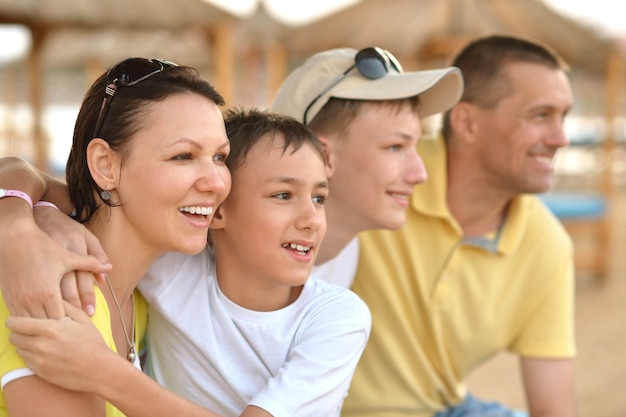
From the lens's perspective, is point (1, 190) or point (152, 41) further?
point (152, 41)

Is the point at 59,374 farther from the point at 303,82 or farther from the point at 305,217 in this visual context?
the point at 303,82

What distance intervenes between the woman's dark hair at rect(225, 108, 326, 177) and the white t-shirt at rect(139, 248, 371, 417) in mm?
306

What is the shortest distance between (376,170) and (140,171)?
822 mm

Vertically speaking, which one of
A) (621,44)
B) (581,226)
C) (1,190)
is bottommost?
(581,226)

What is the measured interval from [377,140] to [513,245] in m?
0.73

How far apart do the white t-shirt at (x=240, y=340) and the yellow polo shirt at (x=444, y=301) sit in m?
0.72

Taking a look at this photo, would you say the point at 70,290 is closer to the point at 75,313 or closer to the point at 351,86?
the point at 75,313

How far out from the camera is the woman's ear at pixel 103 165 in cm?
159

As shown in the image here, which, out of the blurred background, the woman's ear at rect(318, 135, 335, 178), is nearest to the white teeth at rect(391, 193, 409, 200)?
the woman's ear at rect(318, 135, 335, 178)

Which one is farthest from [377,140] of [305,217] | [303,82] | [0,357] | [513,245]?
[0,357]

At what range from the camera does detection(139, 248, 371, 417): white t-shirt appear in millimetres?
1663

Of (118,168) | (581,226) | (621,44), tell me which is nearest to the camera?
(118,168)

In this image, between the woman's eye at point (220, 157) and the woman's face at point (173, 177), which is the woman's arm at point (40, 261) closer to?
the woman's face at point (173, 177)

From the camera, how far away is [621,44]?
9.55 m
